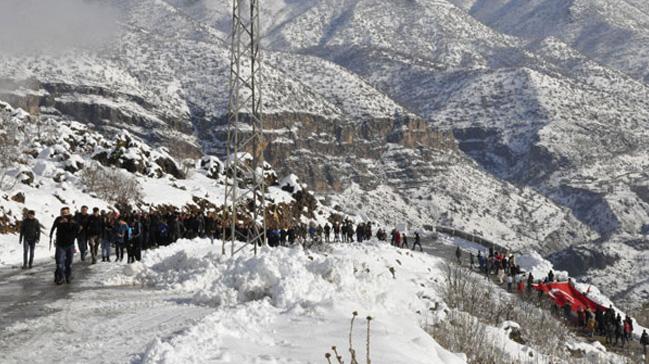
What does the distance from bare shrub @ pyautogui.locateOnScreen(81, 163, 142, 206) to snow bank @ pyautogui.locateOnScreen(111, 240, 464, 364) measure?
83.5 ft

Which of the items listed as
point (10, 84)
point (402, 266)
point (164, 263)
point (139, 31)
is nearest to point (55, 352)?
point (164, 263)

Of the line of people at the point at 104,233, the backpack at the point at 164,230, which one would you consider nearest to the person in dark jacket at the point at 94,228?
the line of people at the point at 104,233

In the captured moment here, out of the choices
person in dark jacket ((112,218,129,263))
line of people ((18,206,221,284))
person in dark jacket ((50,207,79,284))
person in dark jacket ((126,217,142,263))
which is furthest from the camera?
person in dark jacket ((112,218,129,263))

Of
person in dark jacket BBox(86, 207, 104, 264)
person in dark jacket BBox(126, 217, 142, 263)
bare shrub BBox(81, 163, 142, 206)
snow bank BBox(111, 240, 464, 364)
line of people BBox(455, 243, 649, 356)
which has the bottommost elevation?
line of people BBox(455, 243, 649, 356)

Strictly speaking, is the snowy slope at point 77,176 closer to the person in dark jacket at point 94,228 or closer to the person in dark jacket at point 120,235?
the person in dark jacket at point 120,235

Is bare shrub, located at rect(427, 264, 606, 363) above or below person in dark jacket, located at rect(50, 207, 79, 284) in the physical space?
below

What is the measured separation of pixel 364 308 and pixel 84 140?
42634 millimetres

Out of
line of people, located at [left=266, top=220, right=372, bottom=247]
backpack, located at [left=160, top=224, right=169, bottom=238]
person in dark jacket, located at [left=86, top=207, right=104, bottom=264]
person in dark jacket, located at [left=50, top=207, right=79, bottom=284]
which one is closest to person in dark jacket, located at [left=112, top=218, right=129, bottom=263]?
person in dark jacket, located at [left=86, top=207, right=104, bottom=264]

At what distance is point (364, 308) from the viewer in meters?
10.9

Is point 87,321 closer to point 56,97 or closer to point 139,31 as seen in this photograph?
point 56,97

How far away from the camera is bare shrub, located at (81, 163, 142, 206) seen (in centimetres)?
3994

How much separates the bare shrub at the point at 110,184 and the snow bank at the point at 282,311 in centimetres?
2546

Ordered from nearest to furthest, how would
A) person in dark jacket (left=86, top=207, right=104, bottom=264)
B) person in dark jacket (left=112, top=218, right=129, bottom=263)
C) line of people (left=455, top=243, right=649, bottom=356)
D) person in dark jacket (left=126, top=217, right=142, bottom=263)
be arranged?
person in dark jacket (left=86, top=207, right=104, bottom=264)
person in dark jacket (left=126, top=217, right=142, bottom=263)
person in dark jacket (left=112, top=218, right=129, bottom=263)
line of people (left=455, top=243, right=649, bottom=356)

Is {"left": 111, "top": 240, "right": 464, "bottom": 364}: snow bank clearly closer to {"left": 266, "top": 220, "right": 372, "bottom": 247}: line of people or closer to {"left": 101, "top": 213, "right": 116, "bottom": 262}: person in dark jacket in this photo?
{"left": 101, "top": 213, "right": 116, "bottom": 262}: person in dark jacket
